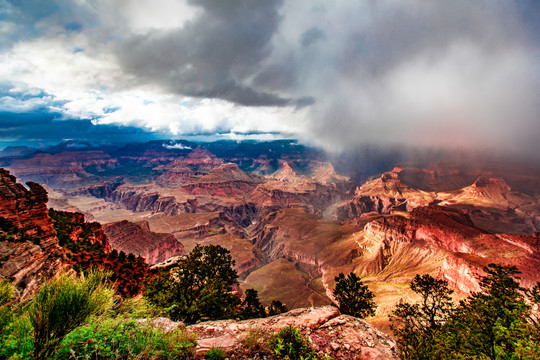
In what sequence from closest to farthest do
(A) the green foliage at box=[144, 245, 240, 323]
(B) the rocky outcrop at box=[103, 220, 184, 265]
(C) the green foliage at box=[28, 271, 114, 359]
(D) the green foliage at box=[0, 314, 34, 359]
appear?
1. (D) the green foliage at box=[0, 314, 34, 359]
2. (C) the green foliage at box=[28, 271, 114, 359]
3. (A) the green foliage at box=[144, 245, 240, 323]
4. (B) the rocky outcrop at box=[103, 220, 184, 265]

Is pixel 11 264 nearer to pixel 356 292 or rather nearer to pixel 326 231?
pixel 356 292

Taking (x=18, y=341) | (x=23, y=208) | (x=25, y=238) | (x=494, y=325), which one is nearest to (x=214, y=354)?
(x=18, y=341)

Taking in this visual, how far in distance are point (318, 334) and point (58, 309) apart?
9.52 meters

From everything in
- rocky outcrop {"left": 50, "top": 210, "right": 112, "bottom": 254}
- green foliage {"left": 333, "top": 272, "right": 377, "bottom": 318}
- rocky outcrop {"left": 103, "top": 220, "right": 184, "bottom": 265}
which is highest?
rocky outcrop {"left": 50, "top": 210, "right": 112, "bottom": 254}

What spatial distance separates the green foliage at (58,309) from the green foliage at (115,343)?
423 mm

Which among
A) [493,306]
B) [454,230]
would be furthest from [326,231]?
[493,306]

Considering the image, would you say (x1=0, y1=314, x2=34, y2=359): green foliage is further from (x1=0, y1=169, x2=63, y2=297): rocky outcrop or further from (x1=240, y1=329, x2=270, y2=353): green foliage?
(x1=0, y1=169, x2=63, y2=297): rocky outcrop

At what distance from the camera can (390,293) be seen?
70312 mm

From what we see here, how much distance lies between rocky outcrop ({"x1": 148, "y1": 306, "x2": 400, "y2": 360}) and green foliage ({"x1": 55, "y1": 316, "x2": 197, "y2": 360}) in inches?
69.7

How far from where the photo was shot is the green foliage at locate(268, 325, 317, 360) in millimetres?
7531

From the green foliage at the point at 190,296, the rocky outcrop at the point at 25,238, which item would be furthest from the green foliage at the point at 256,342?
the rocky outcrop at the point at 25,238

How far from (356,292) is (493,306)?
16444 millimetres

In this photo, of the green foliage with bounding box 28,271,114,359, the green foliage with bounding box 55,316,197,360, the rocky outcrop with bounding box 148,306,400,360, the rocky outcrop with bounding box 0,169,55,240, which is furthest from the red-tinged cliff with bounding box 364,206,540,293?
the rocky outcrop with bounding box 0,169,55,240

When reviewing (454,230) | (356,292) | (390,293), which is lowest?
(390,293)
